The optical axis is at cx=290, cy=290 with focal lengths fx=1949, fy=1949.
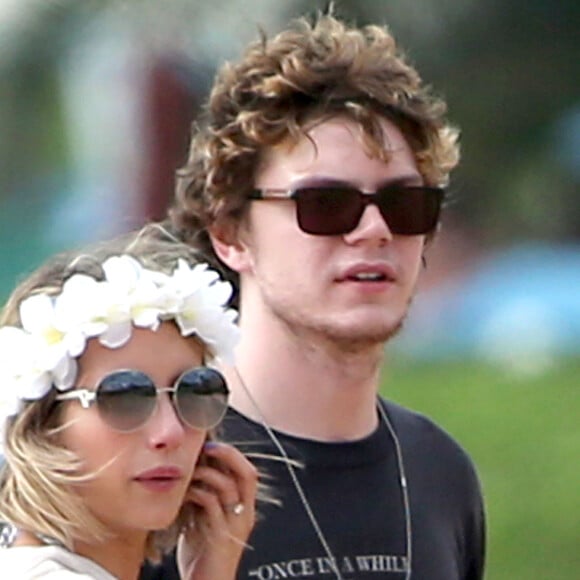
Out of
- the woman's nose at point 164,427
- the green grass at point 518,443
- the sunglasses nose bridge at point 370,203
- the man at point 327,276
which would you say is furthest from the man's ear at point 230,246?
the green grass at point 518,443

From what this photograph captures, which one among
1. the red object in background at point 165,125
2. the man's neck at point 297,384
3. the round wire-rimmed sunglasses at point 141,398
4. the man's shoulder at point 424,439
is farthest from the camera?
the red object in background at point 165,125

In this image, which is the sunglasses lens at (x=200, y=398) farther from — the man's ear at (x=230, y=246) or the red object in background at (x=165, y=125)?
the red object in background at (x=165, y=125)

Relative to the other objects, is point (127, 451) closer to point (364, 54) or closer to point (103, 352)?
point (103, 352)

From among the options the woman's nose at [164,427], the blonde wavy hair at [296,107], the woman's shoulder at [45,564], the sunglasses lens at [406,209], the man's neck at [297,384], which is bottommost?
the woman's shoulder at [45,564]

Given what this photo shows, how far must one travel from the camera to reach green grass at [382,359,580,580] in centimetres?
825

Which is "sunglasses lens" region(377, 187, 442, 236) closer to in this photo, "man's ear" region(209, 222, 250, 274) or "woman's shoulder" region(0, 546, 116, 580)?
"man's ear" region(209, 222, 250, 274)

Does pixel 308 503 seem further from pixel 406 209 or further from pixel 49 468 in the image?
pixel 49 468

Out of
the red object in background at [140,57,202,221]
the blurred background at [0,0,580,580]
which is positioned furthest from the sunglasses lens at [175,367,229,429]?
the red object in background at [140,57,202,221]

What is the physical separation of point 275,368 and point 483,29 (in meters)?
6.03

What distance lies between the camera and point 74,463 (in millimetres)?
2424

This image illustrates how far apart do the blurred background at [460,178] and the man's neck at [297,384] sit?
15.3 feet

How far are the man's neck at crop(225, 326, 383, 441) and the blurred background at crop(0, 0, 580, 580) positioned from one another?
465 centimetres

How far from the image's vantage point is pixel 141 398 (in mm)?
2434

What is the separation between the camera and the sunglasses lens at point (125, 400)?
242 centimetres
